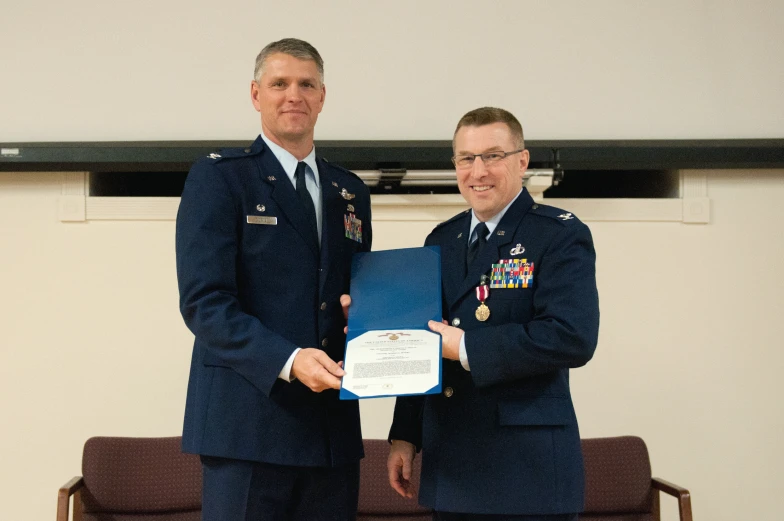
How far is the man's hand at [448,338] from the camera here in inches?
79.1

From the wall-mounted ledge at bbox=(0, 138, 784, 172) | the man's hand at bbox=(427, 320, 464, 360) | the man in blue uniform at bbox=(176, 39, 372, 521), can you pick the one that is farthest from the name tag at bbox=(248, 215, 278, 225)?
the wall-mounted ledge at bbox=(0, 138, 784, 172)

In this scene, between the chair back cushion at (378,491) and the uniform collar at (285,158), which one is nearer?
the uniform collar at (285,158)

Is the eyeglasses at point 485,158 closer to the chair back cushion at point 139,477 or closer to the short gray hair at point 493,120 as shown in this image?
the short gray hair at point 493,120

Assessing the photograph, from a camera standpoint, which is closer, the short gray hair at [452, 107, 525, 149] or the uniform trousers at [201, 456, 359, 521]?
the uniform trousers at [201, 456, 359, 521]

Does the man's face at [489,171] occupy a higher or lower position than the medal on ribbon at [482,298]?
higher

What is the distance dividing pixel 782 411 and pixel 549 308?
273 centimetres

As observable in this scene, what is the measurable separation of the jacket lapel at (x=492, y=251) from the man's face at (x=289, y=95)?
58 centimetres

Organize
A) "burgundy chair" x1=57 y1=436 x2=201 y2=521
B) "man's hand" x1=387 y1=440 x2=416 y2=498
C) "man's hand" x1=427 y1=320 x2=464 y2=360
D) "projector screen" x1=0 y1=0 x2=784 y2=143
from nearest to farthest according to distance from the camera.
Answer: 1. "man's hand" x1=427 y1=320 x2=464 y2=360
2. "man's hand" x1=387 y1=440 x2=416 y2=498
3. "burgundy chair" x1=57 y1=436 x2=201 y2=521
4. "projector screen" x1=0 y1=0 x2=784 y2=143

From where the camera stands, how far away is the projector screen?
4.25 meters

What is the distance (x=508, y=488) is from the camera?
197cm

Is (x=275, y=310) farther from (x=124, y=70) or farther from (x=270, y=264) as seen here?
(x=124, y=70)

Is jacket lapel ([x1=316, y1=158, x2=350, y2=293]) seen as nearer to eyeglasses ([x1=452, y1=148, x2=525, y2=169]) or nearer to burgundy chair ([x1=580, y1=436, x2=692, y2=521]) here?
eyeglasses ([x1=452, y1=148, x2=525, y2=169])

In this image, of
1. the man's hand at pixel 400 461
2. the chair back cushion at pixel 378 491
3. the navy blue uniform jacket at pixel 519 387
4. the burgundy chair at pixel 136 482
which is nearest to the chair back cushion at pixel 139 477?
the burgundy chair at pixel 136 482

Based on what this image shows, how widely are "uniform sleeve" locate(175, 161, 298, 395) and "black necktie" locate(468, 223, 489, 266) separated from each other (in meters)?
0.57
